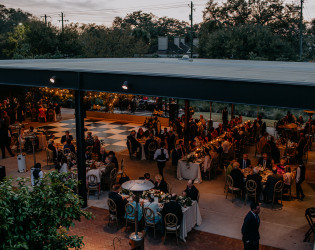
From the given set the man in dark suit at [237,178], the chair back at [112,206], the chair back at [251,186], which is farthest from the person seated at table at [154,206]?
the chair back at [251,186]

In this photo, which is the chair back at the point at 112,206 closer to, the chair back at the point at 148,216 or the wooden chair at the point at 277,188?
the chair back at the point at 148,216

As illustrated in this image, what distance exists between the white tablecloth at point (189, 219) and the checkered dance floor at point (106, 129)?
27.8 ft

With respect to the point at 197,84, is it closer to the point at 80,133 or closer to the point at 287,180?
the point at 80,133

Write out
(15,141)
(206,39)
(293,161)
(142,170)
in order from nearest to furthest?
(142,170) < (293,161) < (15,141) < (206,39)

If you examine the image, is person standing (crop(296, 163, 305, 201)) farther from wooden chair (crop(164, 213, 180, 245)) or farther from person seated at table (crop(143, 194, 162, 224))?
person seated at table (crop(143, 194, 162, 224))

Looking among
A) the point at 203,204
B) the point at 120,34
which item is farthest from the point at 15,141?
the point at 120,34

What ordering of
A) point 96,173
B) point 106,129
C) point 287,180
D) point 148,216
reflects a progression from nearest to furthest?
1. point 148,216
2. point 287,180
3. point 96,173
4. point 106,129

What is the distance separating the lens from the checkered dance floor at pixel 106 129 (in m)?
18.5

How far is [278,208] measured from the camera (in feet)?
33.8

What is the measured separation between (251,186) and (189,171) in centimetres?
269

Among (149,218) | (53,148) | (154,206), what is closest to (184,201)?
(154,206)

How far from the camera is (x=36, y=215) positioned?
148 inches

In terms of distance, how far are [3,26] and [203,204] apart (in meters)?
83.4

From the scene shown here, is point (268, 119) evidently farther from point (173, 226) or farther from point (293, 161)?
point (173, 226)
